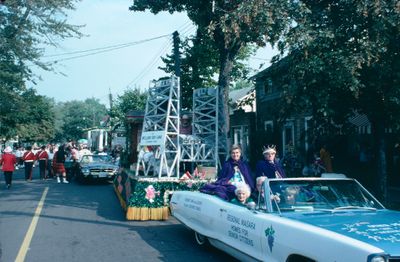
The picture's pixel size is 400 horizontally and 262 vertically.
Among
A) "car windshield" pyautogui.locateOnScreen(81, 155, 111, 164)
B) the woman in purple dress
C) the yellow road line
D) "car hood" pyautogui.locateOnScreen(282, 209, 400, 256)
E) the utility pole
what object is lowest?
the yellow road line

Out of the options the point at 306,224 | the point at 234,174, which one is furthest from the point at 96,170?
the point at 306,224

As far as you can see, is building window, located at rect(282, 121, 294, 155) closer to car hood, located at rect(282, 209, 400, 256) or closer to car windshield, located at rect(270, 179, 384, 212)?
car windshield, located at rect(270, 179, 384, 212)

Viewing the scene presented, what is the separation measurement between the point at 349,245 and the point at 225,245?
2535 millimetres

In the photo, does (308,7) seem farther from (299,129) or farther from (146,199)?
(299,129)

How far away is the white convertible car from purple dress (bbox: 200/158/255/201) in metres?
0.21

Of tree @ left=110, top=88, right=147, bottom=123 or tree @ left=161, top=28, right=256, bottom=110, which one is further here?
tree @ left=110, top=88, right=147, bottom=123

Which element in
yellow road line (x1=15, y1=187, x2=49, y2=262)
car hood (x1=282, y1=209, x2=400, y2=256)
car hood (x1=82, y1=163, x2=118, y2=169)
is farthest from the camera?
car hood (x1=82, y1=163, x2=118, y2=169)

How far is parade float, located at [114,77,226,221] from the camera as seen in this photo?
32.5ft

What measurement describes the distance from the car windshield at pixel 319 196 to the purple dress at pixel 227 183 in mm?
1301

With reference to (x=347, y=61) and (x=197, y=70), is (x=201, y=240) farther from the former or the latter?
(x=197, y=70)

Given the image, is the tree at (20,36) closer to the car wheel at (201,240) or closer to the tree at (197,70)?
the tree at (197,70)

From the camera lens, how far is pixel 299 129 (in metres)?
21.0

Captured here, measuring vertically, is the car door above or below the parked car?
below

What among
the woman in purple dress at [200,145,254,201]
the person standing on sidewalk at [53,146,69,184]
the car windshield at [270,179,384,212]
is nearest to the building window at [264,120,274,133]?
the person standing on sidewalk at [53,146,69,184]
